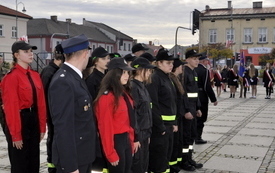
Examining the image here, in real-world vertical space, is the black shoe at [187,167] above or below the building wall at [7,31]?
below

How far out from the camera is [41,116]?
5.34 meters

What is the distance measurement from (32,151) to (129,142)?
172 centimetres

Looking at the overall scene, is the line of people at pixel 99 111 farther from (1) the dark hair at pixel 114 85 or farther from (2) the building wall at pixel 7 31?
(2) the building wall at pixel 7 31

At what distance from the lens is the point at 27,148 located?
5254 millimetres

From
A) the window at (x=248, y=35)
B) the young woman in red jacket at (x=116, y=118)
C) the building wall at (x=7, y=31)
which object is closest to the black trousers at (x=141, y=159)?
the young woman in red jacket at (x=116, y=118)

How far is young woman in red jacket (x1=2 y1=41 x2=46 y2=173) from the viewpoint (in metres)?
5.08

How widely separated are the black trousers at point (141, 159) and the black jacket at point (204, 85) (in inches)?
163

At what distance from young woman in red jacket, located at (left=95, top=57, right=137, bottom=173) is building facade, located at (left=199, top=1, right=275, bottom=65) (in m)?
56.4

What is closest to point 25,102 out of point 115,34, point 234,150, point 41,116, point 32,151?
point 41,116

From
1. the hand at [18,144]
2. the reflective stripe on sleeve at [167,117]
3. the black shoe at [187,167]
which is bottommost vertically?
the black shoe at [187,167]

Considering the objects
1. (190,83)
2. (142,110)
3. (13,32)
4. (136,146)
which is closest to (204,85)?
(190,83)

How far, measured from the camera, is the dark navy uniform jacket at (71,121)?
3.44m

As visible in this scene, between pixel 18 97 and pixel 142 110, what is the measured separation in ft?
5.64

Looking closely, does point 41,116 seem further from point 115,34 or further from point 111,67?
point 115,34
